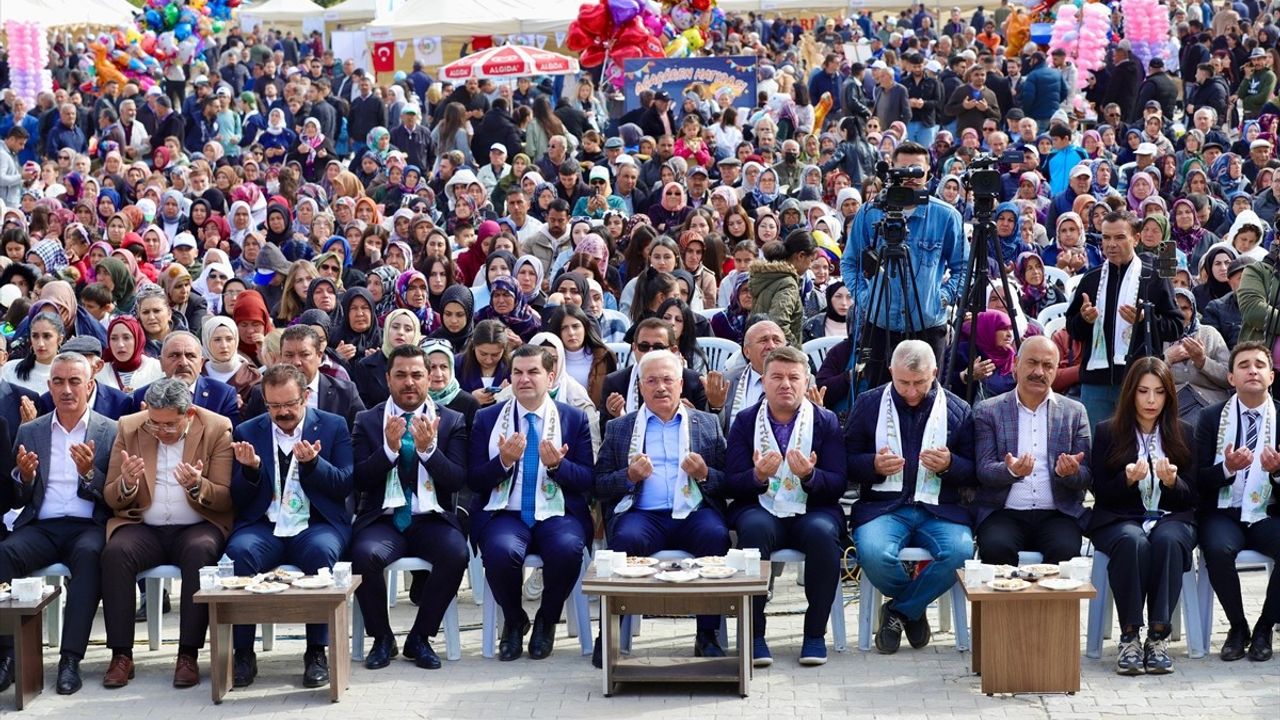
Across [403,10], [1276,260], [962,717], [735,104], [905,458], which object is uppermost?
[403,10]

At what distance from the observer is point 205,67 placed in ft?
80.4

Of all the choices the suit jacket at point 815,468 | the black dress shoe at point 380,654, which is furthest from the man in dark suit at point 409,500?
the suit jacket at point 815,468

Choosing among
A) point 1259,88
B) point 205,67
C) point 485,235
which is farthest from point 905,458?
point 205,67

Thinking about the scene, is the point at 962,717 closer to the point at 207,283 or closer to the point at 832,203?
the point at 207,283

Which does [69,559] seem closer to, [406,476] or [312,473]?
[312,473]

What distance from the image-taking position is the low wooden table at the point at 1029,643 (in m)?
6.26

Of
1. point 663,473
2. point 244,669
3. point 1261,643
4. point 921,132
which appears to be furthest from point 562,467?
point 921,132

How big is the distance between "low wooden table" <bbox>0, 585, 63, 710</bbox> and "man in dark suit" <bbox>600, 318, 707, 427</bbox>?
8.77 ft

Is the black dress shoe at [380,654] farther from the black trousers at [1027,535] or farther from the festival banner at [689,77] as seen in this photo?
the festival banner at [689,77]

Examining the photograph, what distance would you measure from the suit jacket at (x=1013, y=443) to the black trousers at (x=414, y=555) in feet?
7.11

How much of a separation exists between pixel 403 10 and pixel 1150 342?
56.2ft

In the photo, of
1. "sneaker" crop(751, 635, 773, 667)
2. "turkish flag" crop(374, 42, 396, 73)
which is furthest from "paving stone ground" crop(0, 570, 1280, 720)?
"turkish flag" crop(374, 42, 396, 73)

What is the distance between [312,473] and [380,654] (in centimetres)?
79

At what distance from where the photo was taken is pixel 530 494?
23.7 ft
